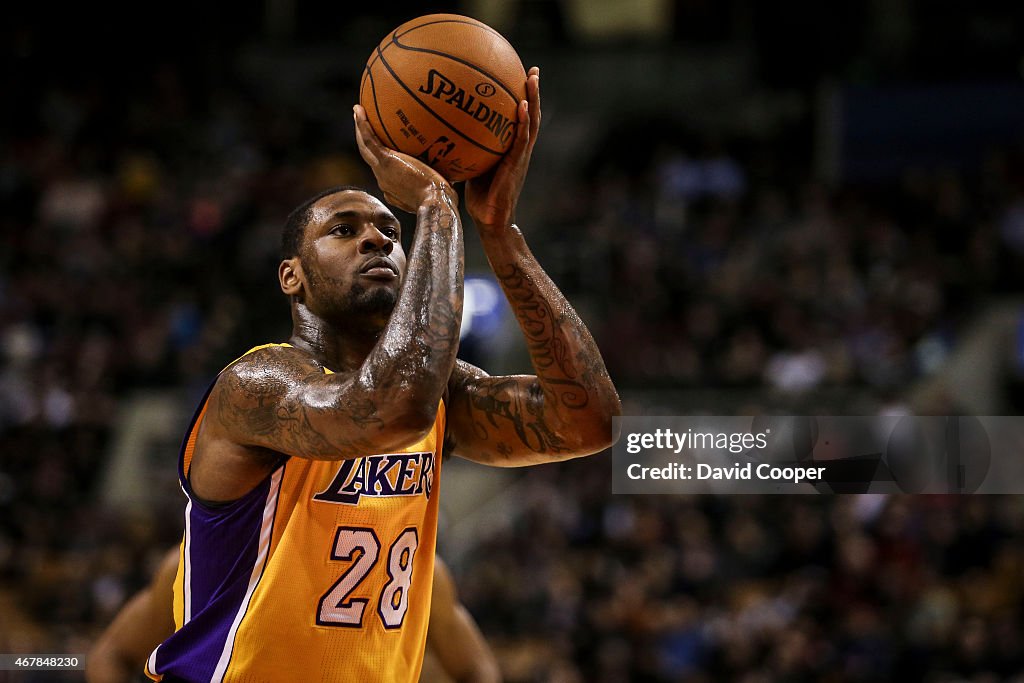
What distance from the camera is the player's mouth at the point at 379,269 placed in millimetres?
3508

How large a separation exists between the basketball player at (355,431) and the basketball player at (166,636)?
161 centimetres

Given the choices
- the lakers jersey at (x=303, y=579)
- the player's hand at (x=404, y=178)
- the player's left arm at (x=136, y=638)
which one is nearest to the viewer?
the lakers jersey at (x=303, y=579)

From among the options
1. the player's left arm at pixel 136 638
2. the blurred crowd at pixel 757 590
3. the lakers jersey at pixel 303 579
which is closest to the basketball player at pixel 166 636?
the player's left arm at pixel 136 638

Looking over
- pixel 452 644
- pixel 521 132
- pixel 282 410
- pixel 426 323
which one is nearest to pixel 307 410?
pixel 282 410

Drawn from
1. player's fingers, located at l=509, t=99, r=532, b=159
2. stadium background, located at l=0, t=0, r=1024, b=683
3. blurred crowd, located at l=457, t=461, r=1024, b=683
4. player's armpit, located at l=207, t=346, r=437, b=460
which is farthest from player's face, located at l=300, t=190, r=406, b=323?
blurred crowd, located at l=457, t=461, r=1024, b=683

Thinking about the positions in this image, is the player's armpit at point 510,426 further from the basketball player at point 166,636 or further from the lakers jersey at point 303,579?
the basketball player at point 166,636

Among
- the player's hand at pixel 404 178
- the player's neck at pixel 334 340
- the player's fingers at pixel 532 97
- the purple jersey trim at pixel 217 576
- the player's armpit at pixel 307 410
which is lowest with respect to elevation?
the purple jersey trim at pixel 217 576

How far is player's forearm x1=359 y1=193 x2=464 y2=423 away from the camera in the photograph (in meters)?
3.02

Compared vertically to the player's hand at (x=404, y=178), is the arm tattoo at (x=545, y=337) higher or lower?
lower

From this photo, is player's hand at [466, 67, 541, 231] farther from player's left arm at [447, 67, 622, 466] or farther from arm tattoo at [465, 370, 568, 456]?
arm tattoo at [465, 370, 568, 456]

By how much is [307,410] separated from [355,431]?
0.48 ft

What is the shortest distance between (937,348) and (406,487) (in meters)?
9.75

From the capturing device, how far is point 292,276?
368 centimetres

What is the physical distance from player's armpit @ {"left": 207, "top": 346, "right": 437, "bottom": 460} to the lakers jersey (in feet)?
0.63
